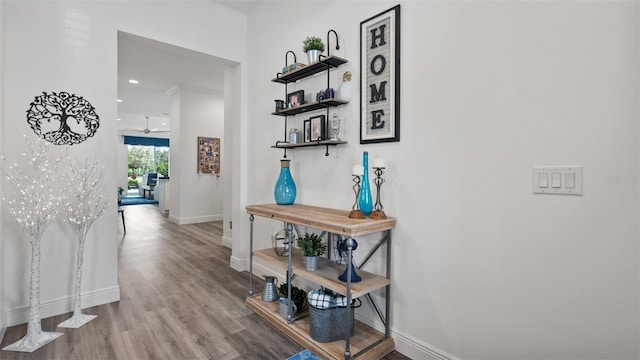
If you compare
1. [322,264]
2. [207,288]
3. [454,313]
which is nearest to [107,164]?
[207,288]

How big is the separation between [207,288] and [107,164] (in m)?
1.38

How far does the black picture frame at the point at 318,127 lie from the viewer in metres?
2.33

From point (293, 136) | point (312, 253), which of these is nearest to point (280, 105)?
point (293, 136)

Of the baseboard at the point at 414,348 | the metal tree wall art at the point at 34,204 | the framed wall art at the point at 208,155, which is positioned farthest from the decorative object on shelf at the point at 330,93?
the framed wall art at the point at 208,155

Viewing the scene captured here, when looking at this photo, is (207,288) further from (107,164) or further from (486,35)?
(486,35)

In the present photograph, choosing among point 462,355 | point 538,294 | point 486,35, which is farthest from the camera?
point 462,355

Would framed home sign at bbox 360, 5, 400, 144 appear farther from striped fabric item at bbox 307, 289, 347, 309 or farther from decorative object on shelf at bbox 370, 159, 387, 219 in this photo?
striped fabric item at bbox 307, 289, 347, 309

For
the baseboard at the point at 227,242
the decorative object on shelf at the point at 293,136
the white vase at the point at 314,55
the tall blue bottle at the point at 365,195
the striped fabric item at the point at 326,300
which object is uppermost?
the white vase at the point at 314,55

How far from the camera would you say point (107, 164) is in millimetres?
2506

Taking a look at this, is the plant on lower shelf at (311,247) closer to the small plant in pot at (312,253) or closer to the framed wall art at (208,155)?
the small plant in pot at (312,253)

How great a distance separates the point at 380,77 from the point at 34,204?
2.52 meters

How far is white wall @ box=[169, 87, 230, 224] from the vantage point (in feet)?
19.5

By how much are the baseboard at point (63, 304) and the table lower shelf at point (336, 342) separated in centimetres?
135

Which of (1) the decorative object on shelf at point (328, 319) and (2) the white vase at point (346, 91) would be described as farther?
(2) the white vase at point (346, 91)
